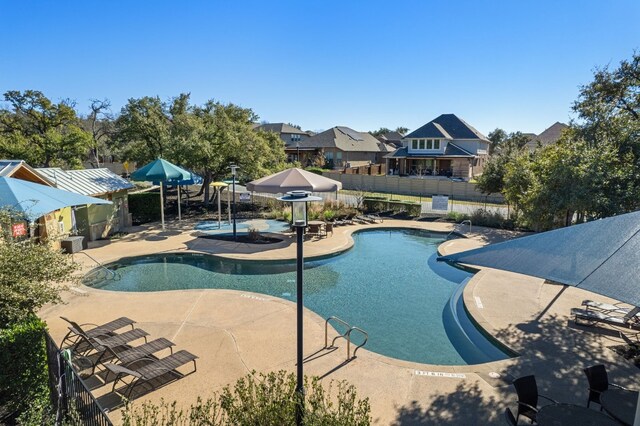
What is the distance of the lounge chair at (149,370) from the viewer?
647 centimetres

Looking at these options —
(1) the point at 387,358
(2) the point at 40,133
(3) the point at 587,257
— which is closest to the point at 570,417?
(3) the point at 587,257

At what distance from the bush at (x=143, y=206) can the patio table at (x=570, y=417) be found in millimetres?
21566

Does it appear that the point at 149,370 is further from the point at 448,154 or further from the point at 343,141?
the point at 343,141

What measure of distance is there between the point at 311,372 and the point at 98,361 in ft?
12.9

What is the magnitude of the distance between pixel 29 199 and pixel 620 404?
39.4 ft

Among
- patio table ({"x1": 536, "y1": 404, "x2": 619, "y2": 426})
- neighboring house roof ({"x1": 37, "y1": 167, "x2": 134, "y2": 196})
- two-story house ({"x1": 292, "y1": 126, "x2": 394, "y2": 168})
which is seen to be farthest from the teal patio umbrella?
two-story house ({"x1": 292, "y1": 126, "x2": 394, "y2": 168})

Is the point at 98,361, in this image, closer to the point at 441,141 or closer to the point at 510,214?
the point at 510,214

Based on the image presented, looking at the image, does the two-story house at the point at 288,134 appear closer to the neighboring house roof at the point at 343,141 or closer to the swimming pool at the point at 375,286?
the neighboring house roof at the point at 343,141

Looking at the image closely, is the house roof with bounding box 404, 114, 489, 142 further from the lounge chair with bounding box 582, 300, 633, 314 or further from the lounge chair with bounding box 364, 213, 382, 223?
the lounge chair with bounding box 582, 300, 633, 314

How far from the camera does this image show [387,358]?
7906mm

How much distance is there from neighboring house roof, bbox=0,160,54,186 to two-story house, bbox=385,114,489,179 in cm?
4164

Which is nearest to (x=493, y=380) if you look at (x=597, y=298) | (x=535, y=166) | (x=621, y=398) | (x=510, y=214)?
(x=621, y=398)

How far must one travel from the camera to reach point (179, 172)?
18891mm

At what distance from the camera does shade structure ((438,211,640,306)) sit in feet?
15.1
